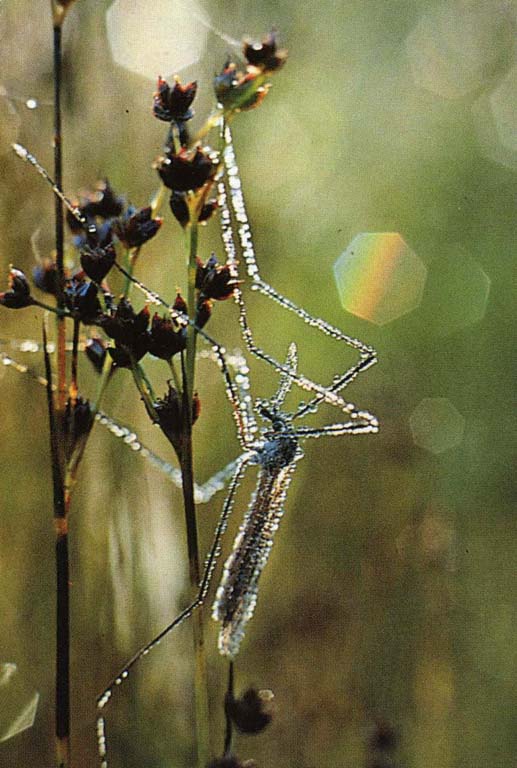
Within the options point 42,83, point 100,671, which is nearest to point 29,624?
point 100,671

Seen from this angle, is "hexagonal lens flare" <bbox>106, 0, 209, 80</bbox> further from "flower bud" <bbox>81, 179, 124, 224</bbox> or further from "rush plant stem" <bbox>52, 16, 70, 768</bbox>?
"rush plant stem" <bbox>52, 16, 70, 768</bbox>

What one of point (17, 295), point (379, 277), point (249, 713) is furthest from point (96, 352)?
point (379, 277)

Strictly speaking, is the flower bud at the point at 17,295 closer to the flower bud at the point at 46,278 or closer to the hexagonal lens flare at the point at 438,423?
the flower bud at the point at 46,278

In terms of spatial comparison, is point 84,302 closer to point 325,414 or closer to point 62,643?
point 62,643

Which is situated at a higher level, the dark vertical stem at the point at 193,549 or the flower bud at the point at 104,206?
the flower bud at the point at 104,206

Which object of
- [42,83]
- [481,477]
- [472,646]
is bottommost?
[472,646]

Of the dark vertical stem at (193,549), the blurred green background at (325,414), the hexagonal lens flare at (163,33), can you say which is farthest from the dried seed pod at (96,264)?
the hexagonal lens flare at (163,33)

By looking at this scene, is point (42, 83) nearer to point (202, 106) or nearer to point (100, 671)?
point (202, 106)
